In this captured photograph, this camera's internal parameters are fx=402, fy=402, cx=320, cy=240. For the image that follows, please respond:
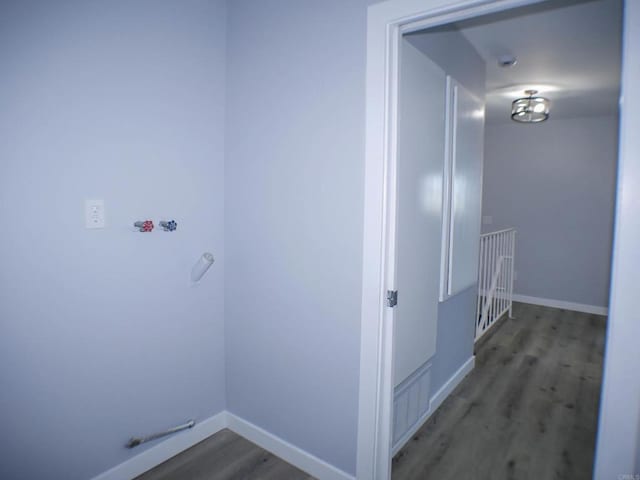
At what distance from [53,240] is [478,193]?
8.85 feet

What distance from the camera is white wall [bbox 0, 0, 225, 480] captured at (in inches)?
60.5

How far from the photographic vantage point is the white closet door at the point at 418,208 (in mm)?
1901

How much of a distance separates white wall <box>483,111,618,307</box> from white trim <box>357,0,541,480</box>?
15.1 feet

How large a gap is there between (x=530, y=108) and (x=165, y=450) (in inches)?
163

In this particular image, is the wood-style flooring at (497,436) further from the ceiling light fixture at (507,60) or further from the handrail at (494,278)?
the ceiling light fixture at (507,60)

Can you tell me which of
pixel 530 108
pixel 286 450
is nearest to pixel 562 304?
pixel 530 108

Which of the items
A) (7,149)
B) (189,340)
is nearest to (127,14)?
(7,149)

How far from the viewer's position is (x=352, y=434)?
72.6 inches

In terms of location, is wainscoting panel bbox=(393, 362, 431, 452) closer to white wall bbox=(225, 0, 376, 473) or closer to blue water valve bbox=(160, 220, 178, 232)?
white wall bbox=(225, 0, 376, 473)

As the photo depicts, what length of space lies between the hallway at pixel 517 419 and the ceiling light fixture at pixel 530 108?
7.29 feet

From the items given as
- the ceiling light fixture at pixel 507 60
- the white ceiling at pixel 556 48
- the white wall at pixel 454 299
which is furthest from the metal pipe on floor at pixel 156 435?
the ceiling light fixture at pixel 507 60

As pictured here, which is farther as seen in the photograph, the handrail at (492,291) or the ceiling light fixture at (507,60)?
the handrail at (492,291)

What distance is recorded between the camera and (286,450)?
2105 mm

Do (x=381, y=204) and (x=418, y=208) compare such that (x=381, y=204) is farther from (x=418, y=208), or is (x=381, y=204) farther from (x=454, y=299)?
(x=454, y=299)
